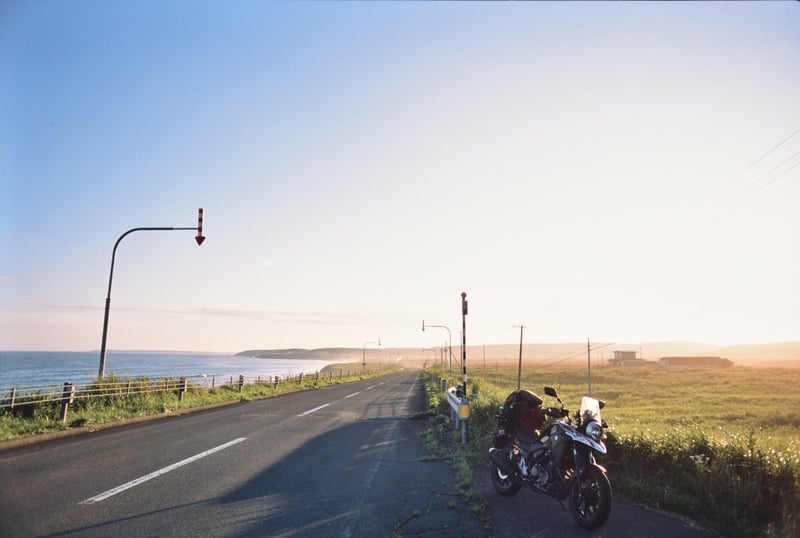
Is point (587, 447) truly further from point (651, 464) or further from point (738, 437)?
point (738, 437)

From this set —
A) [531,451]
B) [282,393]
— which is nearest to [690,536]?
[531,451]

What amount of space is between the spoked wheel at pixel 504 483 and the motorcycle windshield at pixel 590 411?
1.41 metres

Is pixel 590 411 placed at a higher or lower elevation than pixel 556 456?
higher

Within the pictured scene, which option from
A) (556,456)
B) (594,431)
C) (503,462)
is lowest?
(503,462)

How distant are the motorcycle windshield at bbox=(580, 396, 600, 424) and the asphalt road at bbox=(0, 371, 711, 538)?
1.15 m

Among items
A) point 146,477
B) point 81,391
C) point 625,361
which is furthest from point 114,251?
point 625,361

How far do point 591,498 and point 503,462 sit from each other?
61.3 inches

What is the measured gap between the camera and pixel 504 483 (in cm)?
→ 639

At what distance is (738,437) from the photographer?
20.4 feet

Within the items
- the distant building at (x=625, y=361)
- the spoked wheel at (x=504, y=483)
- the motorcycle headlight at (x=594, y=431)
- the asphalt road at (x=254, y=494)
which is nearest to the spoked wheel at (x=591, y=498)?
the asphalt road at (x=254, y=494)

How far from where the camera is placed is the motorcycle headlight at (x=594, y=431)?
208 inches

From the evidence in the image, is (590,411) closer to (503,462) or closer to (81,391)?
(503,462)

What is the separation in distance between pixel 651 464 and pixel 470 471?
2744 millimetres

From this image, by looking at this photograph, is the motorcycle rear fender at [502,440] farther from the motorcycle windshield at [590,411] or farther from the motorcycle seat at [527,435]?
the motorcycle windshield at [590,411]
